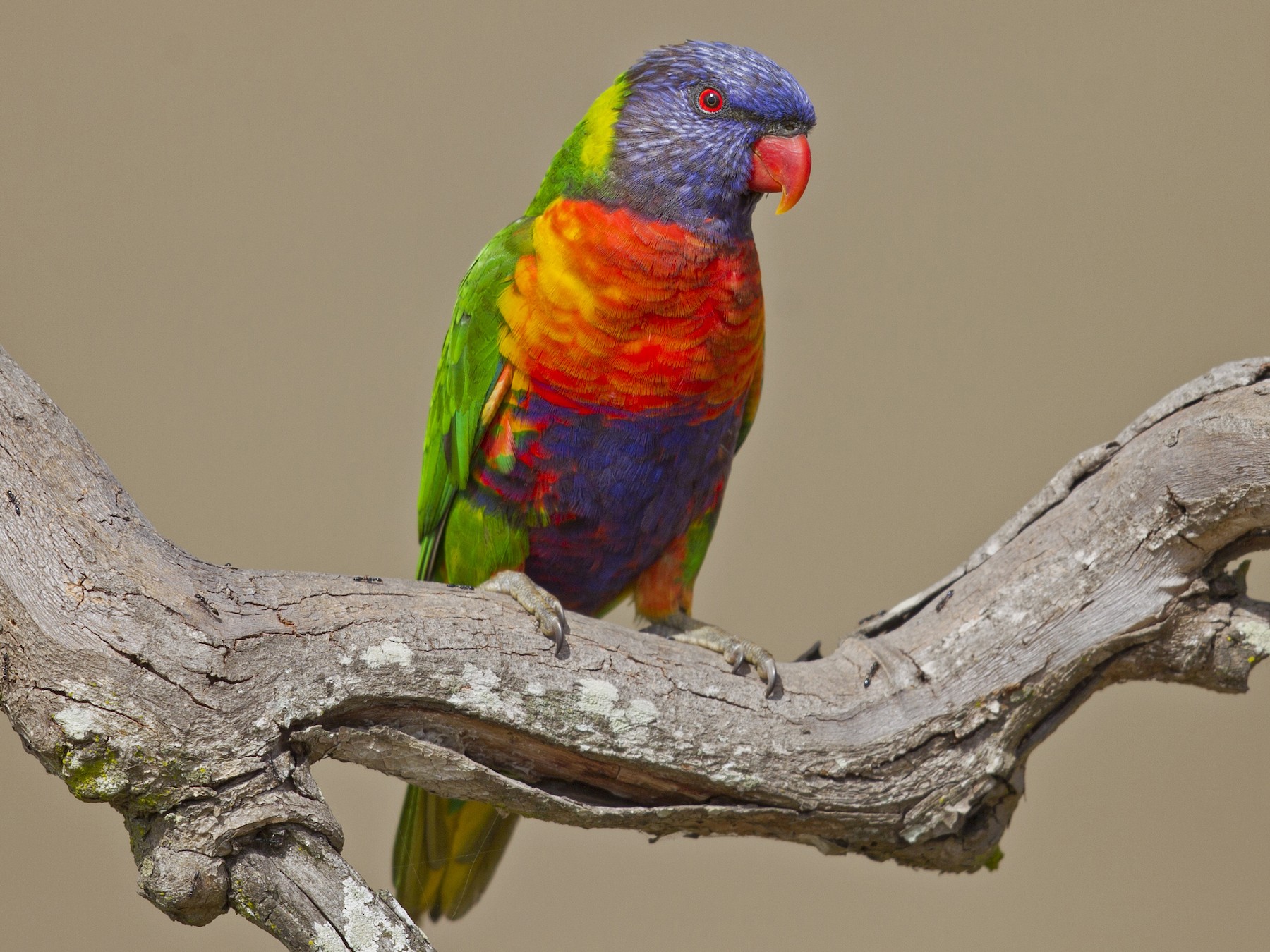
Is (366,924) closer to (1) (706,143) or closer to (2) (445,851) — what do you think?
(2) (445,851)

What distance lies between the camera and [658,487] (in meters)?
2.55

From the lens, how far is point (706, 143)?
2.36m

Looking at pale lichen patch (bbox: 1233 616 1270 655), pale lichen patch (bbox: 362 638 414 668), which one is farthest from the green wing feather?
pale lichen patch (bbox: 1233 616 1270 655)

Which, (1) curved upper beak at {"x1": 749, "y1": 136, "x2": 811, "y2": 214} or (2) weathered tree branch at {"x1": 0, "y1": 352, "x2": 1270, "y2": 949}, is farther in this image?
(1) curved upper beak at {"x1": 749, "y1": 136, "x2": 811, "y2": 214}

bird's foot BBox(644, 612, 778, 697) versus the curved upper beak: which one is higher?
the curved upper beak

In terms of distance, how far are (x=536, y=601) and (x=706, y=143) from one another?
1111 mm

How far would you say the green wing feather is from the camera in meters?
2.47

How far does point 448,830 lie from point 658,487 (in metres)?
1.06

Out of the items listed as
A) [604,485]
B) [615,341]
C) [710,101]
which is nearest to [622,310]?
[615,341]

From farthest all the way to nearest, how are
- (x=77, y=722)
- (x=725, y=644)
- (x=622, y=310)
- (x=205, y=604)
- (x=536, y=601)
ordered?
(x=725, y=644)
(x=622, y=310)
(x=536, y=601)
(x=205, y=604)
(x=77, y=722)

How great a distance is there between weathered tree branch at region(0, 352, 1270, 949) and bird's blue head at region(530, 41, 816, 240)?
0.96 meters

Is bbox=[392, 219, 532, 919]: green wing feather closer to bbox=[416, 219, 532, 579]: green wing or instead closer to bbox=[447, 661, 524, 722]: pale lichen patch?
bbox=[416, 219, 532, 579]: green wing

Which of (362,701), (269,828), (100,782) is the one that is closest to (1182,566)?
(362,701)

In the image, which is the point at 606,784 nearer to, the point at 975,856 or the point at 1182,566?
the point at 975,856
